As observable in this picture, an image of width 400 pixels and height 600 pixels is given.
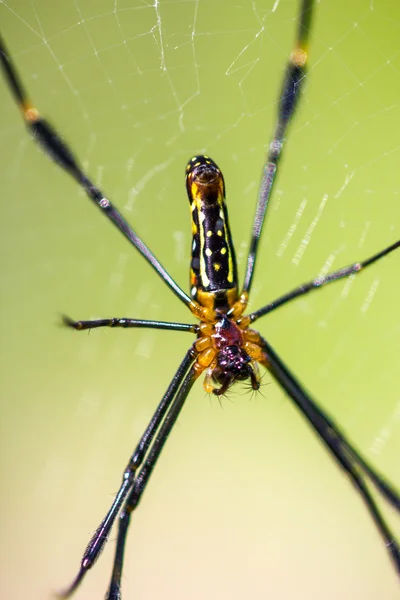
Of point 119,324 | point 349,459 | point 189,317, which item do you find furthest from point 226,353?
point 189,317

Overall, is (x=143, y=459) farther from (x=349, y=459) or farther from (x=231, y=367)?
Result: (x=349, y=459)

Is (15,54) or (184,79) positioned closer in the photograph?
(15,54)

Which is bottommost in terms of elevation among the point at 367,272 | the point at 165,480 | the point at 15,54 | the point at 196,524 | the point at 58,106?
the point at 196,524

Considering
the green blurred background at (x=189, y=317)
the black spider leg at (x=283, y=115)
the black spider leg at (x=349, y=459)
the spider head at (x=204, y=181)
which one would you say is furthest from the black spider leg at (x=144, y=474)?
the green blurred background at (x=189, y=317)

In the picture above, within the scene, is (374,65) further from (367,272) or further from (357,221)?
(367,272)

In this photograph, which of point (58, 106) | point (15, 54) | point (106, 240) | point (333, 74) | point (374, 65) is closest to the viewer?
point (15, 54)

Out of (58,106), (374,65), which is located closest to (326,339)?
(374,65)
